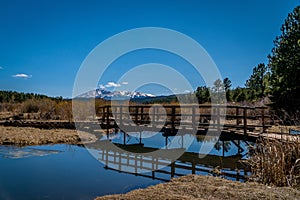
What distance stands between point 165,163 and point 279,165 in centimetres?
407

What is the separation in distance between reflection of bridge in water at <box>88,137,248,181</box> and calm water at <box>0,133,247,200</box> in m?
0.19

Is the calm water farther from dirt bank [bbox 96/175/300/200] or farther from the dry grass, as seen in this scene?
the dry grass

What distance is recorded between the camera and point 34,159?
8.98 meters

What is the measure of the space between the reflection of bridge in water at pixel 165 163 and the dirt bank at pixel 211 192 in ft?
4.89

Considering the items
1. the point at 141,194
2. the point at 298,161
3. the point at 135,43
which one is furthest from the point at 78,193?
the point at 135,43

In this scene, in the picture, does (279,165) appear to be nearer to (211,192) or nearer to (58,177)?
(211,192)

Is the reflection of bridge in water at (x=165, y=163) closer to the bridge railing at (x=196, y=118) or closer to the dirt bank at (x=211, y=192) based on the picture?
the bridge railing at (x=196, y=118)

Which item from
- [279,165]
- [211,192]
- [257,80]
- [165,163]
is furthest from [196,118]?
[257,80]

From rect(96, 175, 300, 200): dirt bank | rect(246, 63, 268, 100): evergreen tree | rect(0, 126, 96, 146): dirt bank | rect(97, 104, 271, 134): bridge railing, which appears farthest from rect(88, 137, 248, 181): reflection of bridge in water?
rect(246, 63, 268, 100): evergreen tree

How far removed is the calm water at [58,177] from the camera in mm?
5762

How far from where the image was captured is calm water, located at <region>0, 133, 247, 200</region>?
5.76 m

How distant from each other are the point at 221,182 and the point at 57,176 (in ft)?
13.5

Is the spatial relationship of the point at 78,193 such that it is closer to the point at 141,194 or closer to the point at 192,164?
the point at 141,194

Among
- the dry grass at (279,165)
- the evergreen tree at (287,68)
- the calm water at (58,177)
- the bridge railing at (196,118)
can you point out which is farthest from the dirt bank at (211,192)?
the evergreen tree at (287,68)
